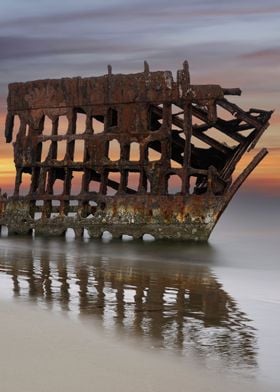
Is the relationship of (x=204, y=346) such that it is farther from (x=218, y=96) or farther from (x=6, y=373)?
(x=218, y=96)

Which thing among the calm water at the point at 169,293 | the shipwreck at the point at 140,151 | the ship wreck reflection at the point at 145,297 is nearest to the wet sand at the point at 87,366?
the calm water at the point at 169,293

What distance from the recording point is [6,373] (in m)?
5.25

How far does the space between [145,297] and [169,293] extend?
1.67 feet

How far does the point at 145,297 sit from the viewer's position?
8.77 meters

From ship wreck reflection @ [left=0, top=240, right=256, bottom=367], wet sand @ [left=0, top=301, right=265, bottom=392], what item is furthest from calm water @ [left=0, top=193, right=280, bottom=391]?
wet sand @ [left=0, top=301, right=265, bottom=392]

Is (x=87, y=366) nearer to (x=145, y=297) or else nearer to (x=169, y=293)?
(x=145, y=297)

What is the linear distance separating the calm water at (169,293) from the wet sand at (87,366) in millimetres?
218

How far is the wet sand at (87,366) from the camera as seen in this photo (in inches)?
200

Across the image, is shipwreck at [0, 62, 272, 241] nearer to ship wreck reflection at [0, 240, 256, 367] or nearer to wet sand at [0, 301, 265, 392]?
ship wreck reflection at [0, 240, 256, 367]

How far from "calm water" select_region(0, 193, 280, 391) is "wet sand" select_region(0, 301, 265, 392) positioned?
218mm

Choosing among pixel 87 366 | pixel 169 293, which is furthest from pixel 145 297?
pixel 87 366

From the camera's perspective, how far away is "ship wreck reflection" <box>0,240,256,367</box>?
642 centimetres

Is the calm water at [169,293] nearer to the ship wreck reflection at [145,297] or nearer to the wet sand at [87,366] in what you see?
the ship wreck reflection at [145,297]

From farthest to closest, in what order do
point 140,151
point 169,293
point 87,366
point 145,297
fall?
point 140,151 < point 169,293 < point 145,297 < point 87,366
